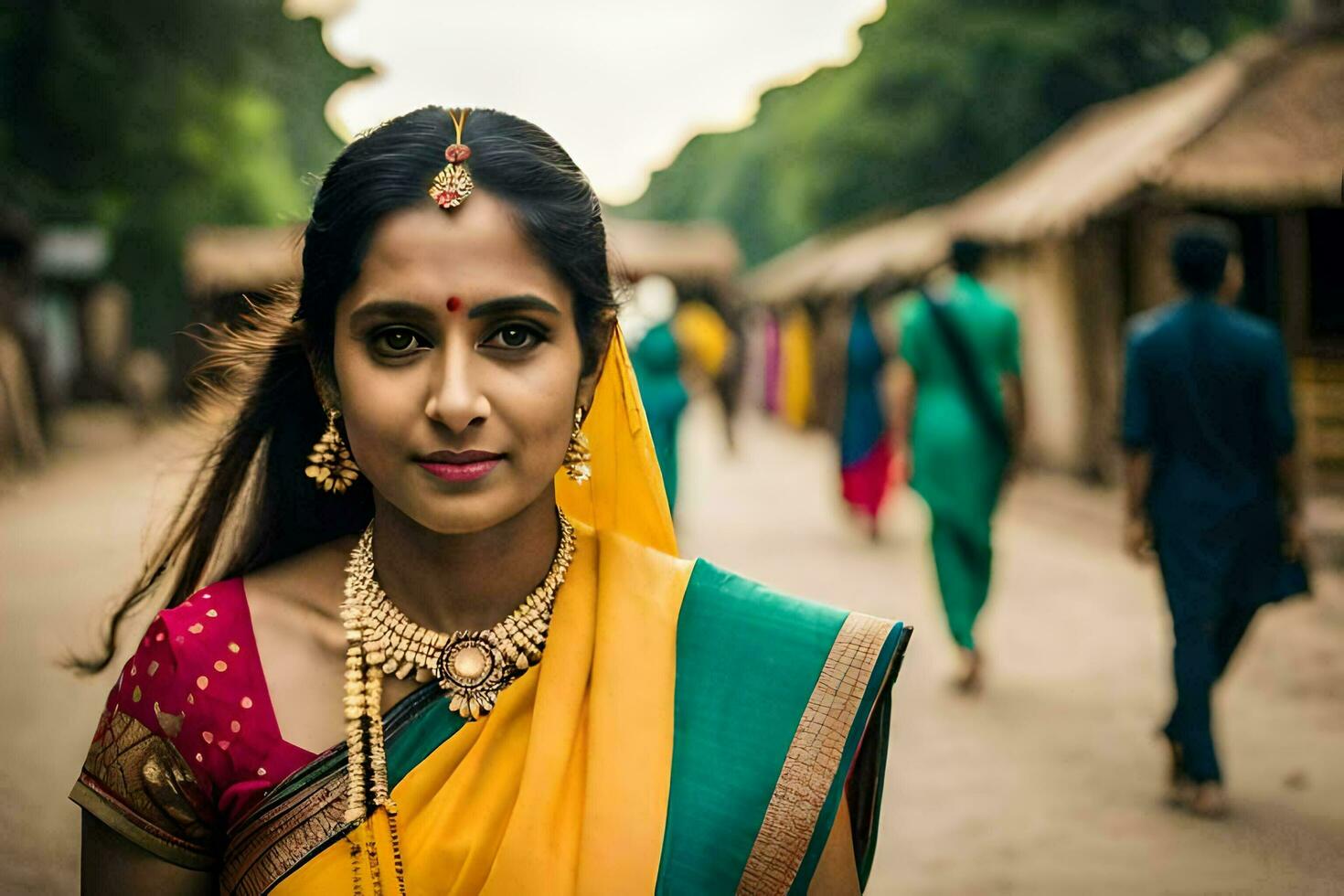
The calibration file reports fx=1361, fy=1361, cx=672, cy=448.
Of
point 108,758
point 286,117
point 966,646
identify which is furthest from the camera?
point 286,117

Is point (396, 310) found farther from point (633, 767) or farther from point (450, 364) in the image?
point (633, 767)

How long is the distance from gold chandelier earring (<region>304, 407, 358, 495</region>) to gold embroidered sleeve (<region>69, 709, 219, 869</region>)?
389 mm

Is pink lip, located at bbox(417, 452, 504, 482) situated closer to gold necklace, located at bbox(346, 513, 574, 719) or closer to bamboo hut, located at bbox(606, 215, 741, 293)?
gold necklace, located at bbox(346, 513, 574, 719)

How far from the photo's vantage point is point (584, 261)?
1.63m

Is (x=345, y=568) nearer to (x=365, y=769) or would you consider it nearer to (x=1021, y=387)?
(x=365, y=769)

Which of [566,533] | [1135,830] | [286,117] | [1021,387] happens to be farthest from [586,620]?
[286,117]

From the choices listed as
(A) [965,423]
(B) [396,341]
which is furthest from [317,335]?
(A) [965,423]

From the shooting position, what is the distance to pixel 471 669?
1.63m

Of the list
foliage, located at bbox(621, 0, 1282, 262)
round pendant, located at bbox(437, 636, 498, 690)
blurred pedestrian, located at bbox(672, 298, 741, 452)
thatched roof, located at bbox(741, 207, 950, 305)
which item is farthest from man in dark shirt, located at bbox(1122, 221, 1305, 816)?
foliage, located at bbox(621, 0, 1282, 262)

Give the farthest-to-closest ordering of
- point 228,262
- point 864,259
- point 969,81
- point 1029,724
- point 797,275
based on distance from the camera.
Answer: point 797,275
point 969,81
point 228,262
point 864,259
point 1029,724

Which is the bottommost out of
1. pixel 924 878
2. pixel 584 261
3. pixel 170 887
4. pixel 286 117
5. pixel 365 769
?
pixel 924 878

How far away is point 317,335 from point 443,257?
232 millimetres

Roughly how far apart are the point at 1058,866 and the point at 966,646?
80.1 inches

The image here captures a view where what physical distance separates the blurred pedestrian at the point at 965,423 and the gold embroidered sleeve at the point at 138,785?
4.75m
